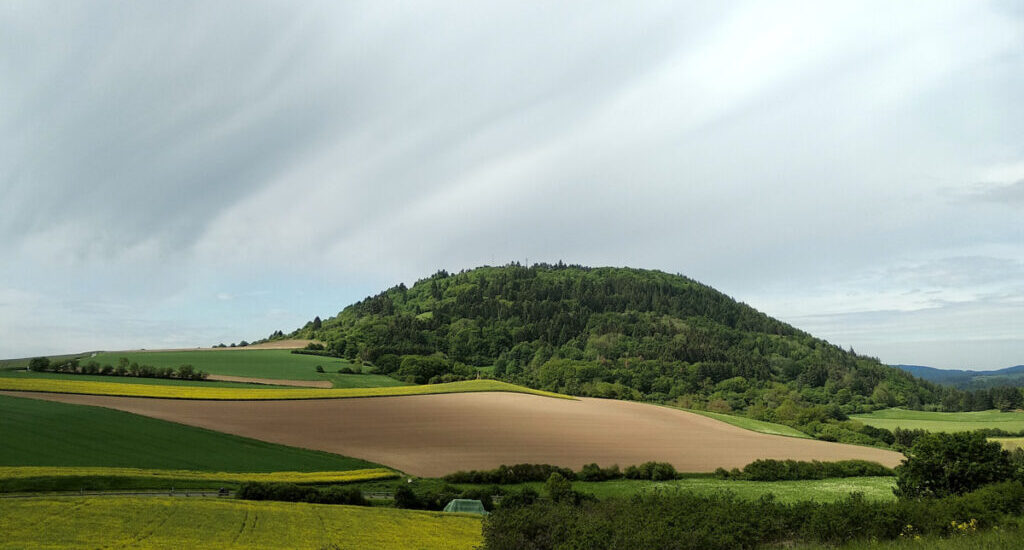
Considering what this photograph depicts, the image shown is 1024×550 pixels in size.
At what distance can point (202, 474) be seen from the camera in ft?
148

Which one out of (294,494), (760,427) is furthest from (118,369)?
(760,427)

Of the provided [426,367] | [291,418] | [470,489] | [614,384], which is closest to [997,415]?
[614,384]

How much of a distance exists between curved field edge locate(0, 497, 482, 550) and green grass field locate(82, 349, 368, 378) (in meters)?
65.1

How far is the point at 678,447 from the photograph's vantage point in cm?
7112

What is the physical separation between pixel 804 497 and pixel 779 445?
27.1 meters

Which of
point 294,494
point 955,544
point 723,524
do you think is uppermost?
point 955,544

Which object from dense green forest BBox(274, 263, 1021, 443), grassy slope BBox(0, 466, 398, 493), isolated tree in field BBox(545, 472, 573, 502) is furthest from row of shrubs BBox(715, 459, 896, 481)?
dense green forest BBox(274, 263, 1021, 443)

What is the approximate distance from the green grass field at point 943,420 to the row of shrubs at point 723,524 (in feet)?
336

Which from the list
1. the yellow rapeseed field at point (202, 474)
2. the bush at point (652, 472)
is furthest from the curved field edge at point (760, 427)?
the yellow rapeseed field at point (202, 474)

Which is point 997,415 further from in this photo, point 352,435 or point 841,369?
point 352,435

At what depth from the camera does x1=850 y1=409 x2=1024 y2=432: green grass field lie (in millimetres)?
113000

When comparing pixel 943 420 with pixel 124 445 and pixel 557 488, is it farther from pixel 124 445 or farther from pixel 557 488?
pixel 124 445

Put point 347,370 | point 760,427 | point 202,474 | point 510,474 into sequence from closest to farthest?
1. point 202,474
2. point 510,474
3. point 760,427
4. point 347,370

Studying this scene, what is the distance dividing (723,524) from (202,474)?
37945mm
